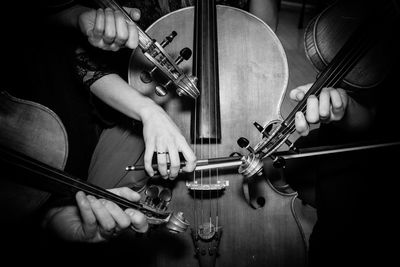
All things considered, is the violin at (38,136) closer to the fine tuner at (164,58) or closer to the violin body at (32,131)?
the violin body at (32,131)

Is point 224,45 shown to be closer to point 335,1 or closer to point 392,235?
point 335,1

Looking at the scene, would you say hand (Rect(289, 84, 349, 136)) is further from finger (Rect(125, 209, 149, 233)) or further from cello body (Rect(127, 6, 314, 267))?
finger (Rect(125, 209, 149, 233))

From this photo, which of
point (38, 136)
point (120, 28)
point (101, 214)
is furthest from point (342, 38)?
point (38, 136)

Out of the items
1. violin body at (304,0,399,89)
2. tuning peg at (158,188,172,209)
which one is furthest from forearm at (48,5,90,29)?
violin body at (304,0,399,89)

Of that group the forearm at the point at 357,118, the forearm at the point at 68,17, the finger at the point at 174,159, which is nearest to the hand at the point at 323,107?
the forearm at the point at 357,118

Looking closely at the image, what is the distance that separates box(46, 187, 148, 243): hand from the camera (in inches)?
25.9

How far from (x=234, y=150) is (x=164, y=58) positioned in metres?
A: 0.45

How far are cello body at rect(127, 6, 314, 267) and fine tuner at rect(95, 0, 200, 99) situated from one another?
93 mm

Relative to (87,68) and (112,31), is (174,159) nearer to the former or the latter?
(112,31)

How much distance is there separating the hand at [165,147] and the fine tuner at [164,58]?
11 cm

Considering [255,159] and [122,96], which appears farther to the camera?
[122,96]

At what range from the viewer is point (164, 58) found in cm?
85

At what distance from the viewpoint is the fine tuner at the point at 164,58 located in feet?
2.66

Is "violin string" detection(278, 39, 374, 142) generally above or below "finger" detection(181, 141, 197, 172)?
above
